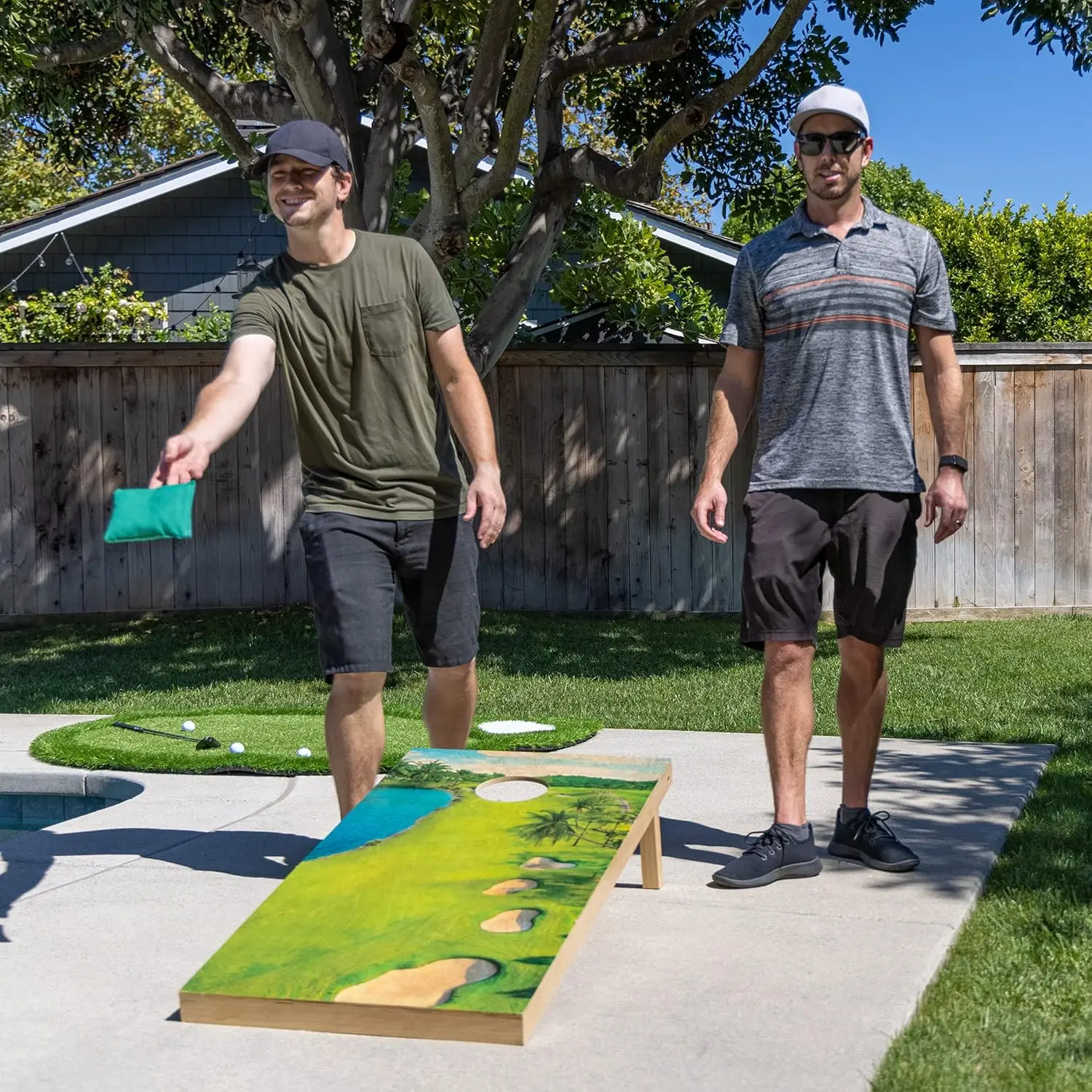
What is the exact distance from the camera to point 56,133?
37.4 feet

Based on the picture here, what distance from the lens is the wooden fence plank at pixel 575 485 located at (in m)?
11.0

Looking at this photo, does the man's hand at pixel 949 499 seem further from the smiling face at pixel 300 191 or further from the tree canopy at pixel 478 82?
the tree canopy at pixel 478 82

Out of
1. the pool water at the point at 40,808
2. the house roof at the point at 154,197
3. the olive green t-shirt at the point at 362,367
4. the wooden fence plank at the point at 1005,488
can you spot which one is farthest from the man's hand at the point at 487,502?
the house roof at the point at 154,197

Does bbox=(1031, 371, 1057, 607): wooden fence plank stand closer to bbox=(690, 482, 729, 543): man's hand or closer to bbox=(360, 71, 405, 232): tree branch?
bbox=(360, 71, 405, 232): tree branch

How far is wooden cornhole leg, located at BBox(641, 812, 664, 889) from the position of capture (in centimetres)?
392

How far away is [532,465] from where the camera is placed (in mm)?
11000

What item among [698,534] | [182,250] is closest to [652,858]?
[698,534]

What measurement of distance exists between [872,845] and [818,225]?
1.78 meters

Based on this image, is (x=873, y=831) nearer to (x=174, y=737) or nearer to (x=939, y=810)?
(x=939, y=810)

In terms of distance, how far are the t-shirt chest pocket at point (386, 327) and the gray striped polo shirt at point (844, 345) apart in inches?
37.0

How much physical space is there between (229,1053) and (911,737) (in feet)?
13.3

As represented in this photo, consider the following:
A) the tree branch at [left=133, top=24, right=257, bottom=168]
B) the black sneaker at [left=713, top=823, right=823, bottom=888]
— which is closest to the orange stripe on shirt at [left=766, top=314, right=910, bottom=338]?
the black sneaker at [left=713, top=823, right=823, bottom=888]

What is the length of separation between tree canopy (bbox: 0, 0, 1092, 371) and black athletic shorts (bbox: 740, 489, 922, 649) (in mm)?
4548

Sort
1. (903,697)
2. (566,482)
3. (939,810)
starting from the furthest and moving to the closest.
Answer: (566,482) → (903,697) → (939,810)
